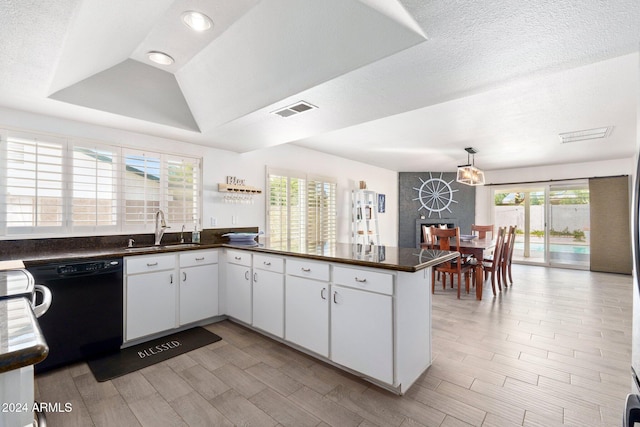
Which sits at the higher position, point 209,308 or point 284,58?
point 284,58

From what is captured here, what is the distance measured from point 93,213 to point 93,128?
0.87 m

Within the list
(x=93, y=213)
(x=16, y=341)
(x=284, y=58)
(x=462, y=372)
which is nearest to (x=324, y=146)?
(x=284, y=58)

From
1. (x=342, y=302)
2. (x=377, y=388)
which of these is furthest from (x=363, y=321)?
(x=377, y=388)

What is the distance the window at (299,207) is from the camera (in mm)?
4570

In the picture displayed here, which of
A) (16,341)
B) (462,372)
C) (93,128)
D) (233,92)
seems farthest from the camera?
(93,128)

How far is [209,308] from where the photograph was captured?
3.38 metres

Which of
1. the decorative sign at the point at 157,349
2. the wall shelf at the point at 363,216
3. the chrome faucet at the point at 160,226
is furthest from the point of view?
the wall shelf at the point at 363,216

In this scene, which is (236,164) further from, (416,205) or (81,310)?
(416,205)

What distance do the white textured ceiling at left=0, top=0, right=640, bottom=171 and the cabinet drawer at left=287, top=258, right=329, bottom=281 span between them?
132 cm

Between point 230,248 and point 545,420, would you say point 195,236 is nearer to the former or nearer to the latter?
point 230,248

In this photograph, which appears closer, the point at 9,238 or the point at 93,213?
the point at 9,238

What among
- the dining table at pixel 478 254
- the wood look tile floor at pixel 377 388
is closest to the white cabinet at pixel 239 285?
the wood look tile floor at pixel 377 388

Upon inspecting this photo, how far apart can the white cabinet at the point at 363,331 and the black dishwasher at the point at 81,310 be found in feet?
6.49

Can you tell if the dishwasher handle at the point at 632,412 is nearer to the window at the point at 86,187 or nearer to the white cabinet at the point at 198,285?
the white cabinet at the point at 198,285
